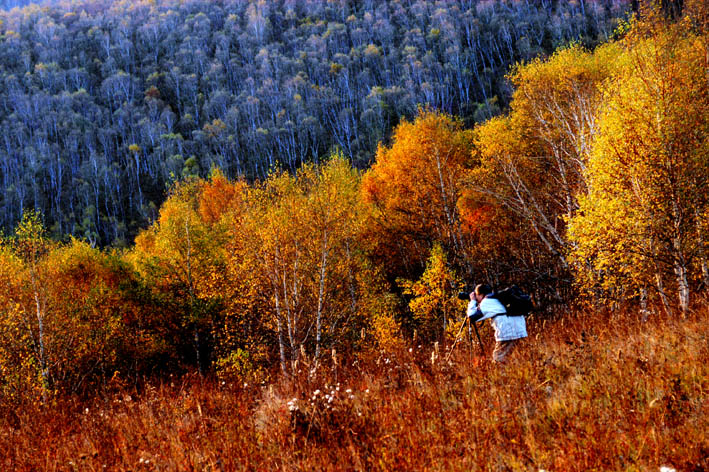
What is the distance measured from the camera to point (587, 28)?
10850cm

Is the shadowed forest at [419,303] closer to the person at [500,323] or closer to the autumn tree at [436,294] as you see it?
the autumn tree at [436,294]

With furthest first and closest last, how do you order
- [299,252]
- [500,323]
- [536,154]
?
[536,154] → [299,252] → [500,323]

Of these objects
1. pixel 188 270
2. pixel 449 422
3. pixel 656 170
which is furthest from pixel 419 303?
pixel 449 422

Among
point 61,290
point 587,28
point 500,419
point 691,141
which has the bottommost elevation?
point 61,290

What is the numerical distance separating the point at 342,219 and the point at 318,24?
190m

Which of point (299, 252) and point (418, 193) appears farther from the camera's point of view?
point (418, 193)

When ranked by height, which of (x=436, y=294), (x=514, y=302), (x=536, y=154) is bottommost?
(x=436, y=294)

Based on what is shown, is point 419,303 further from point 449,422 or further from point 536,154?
point 449,422

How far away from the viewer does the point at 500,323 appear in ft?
22.6

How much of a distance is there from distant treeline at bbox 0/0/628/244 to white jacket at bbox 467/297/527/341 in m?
80.5

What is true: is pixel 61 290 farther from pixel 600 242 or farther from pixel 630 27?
pixel 630 27

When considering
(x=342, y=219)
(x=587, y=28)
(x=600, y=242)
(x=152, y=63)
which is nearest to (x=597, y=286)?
(x=600, y=242)

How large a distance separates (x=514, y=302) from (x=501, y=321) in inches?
17.1

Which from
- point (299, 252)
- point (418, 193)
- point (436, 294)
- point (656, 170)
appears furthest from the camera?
point (418, 193)
